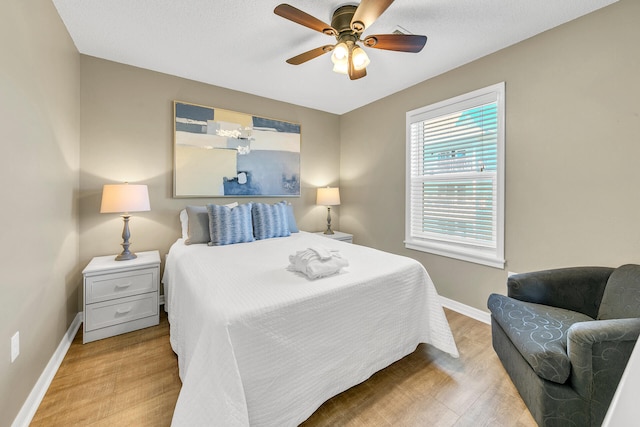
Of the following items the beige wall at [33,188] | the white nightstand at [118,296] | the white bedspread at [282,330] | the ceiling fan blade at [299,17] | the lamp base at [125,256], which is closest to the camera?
the white bedspread at [282,330]

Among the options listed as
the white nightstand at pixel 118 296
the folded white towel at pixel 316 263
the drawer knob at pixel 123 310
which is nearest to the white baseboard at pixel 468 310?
the folded white towel at pixel 316 263

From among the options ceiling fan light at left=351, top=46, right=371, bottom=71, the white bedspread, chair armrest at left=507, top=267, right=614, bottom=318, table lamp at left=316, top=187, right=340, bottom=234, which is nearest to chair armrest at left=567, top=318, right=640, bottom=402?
chair armrest at left=507, top=267, right=614, bottom=318

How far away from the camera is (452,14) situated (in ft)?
6.37

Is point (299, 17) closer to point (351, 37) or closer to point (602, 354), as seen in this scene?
point (351, 37)

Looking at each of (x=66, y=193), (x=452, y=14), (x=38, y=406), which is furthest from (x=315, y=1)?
(x=38, y=406)

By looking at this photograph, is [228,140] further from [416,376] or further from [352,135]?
[416,376]

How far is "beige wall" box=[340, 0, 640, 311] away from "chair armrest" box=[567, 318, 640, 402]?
37.1 inches

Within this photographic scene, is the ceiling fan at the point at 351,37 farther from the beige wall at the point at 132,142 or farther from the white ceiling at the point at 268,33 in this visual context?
the beige wall at the point at 132,142

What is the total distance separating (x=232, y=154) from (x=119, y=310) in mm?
1917

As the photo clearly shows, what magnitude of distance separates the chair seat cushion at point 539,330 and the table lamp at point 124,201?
2.93 m

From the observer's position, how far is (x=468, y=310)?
2.67 meters

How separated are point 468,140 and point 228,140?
2625mm

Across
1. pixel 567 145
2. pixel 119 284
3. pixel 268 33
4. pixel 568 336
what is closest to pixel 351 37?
pixel 268 33

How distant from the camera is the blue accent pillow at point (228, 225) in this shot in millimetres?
2611
